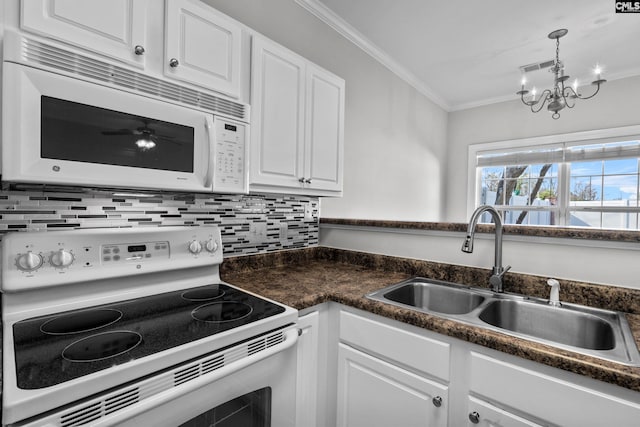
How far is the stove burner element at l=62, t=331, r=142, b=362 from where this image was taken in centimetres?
73

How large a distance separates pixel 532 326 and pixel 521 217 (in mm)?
3266

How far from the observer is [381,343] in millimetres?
1173

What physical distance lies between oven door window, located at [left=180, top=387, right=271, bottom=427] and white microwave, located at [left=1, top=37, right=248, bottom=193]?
72cm

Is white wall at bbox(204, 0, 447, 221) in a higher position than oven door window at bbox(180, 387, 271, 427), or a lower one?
higher

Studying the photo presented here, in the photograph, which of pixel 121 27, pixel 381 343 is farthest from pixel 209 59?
pixel 381 343

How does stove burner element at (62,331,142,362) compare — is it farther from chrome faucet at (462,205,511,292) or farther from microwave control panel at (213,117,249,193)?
chrome faucet at (462,205,511,292)

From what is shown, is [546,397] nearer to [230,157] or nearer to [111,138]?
[230,157]

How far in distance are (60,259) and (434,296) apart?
1.50 m

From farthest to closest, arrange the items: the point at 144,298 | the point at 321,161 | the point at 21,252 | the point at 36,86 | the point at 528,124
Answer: the point at 528,124
the point at 321,161
the point at 144,298
the point at 21,252
the point at 36,86

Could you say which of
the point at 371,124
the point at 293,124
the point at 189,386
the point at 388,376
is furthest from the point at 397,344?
the point at 371,124

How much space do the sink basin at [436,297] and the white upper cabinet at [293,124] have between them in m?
0.68

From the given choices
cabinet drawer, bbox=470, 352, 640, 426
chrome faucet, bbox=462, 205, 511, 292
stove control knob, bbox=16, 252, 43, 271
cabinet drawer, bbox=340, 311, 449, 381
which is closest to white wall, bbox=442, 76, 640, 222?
chrome faucet, bbox=462, 205, 511, 292

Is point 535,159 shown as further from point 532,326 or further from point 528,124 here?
point 532,326

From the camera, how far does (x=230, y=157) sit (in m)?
1.26
